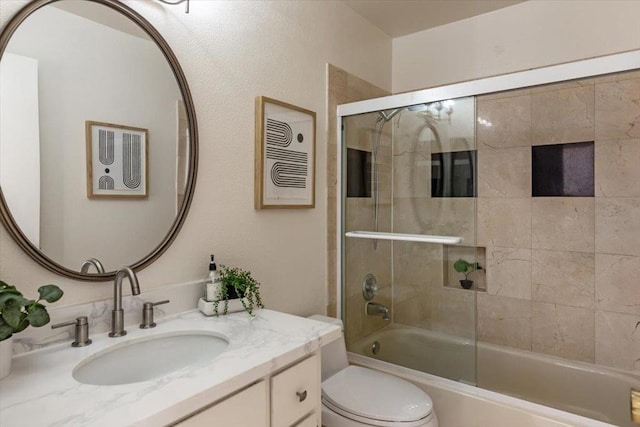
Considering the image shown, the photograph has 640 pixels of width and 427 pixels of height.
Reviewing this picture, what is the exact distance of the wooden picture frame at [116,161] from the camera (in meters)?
1.24

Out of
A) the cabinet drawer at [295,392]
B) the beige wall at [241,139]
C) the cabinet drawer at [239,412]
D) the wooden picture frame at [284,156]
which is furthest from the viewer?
the wooden picture frame at [284,156]

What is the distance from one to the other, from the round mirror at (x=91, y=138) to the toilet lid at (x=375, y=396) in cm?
96

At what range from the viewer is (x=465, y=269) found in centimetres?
235

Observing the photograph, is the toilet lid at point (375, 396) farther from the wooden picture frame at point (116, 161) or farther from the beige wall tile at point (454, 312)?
the wooden picture frame at point (116, 161)

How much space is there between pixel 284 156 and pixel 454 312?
46.5 inches

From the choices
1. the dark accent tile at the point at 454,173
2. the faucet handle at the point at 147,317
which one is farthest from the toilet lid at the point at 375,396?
the dark accent tile at the point at 454,173

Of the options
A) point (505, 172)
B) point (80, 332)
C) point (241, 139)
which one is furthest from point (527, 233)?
point (80, 332)

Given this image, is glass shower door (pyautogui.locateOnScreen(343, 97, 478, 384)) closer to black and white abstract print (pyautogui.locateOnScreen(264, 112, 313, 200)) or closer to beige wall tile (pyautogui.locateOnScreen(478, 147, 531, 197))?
black and white abstract print (pyautogui.locateOnScreen(264, 112, 313, 200))

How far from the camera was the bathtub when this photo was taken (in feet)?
6.59

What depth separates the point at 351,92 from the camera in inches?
96.4

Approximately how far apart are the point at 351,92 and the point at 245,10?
0.89 metres

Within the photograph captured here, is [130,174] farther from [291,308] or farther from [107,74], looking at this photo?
[291,308]

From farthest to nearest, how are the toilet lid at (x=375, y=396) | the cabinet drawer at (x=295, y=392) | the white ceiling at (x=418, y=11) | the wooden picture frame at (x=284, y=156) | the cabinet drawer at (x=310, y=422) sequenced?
the white ceiling at (x=418, y=11) → the wooden picture frame at (x=284, y=156) → the toilet lid at (x=375, y=396) → the cabinet drawer at (x=310, y=422) → the cabinet drawer at (x=295, y=392)

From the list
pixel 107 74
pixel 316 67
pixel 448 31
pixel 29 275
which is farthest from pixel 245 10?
pixel 448 31
